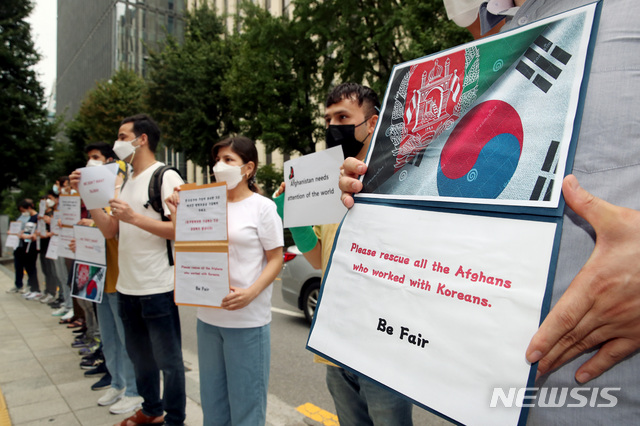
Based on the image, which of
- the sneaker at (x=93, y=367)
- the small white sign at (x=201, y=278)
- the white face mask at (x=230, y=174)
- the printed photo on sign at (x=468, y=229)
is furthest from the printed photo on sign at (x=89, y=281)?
the printed photo on sign at (x=468, y=229)

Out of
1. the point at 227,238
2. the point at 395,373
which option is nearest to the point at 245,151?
the point at 227,238

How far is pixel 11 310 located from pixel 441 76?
9299mm

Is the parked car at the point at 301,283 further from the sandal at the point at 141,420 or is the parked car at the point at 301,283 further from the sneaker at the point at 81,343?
the sandal at the point at 141,420

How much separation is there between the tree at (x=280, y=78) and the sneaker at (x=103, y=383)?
40.5 ft

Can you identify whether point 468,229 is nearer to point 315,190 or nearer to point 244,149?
point 315,190

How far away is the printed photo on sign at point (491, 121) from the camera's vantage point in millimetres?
863

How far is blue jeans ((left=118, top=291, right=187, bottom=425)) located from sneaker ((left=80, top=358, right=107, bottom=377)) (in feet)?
5.21

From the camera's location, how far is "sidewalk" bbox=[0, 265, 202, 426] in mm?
3436

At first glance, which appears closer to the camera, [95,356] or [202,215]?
[202,215]

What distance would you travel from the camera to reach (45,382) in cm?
420

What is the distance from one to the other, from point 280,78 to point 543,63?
626 inches

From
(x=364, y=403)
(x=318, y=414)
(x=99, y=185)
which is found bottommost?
(x=318, y=414)

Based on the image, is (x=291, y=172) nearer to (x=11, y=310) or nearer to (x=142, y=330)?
(x=142, y=330)

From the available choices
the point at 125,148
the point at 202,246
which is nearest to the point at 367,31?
the point at 125,148
